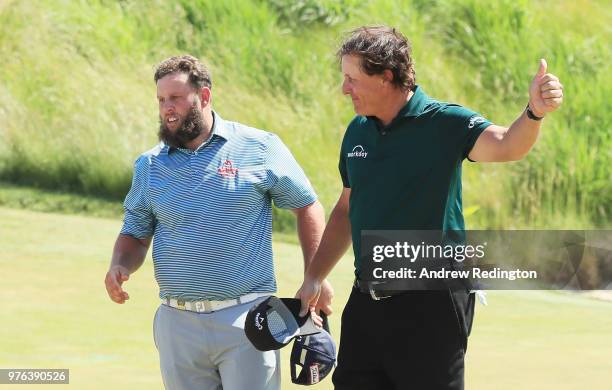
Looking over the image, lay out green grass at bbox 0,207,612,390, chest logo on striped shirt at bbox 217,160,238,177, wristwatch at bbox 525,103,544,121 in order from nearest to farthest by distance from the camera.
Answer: wristwatch at bbox 525,103,544,121
chest logo on striped shirt at bbox 217,160,238,177
green grass at bbox 0,207,612,390

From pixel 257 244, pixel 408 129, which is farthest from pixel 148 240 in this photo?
pixel 408 129

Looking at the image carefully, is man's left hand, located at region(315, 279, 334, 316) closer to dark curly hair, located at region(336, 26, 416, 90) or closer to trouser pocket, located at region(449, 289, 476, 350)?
trouser pocket, located at region(449, 289, 476, 350)

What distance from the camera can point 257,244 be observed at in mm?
5027

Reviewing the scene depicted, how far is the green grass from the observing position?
302 inches

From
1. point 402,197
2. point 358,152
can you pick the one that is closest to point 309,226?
point 358,152

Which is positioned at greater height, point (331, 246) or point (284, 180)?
point (284, 180)

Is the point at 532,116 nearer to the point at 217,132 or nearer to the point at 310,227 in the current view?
the point at 310,227

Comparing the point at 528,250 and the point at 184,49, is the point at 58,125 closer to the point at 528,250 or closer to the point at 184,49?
the point at 184,49

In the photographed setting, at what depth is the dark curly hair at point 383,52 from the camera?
438cm

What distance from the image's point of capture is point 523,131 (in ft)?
13.2

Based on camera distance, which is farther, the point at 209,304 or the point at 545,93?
the point at 209,304

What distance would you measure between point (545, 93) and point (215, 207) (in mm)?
1523

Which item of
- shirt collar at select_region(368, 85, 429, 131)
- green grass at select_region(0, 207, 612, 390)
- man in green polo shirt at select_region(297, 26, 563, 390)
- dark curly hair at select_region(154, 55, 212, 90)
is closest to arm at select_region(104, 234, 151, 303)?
dark curly hair at select_region(154, 55, 212, 90)

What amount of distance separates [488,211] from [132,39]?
14.3 feet
